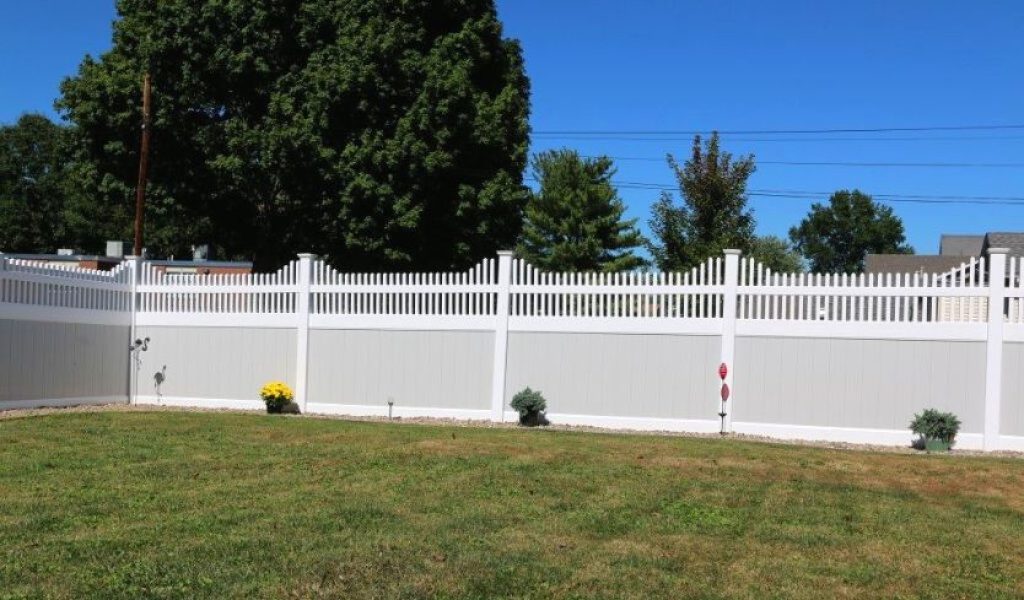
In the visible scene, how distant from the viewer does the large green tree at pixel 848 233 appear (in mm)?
85750

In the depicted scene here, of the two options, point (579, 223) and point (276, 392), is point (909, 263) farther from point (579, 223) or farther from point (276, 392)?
point (276, 392)

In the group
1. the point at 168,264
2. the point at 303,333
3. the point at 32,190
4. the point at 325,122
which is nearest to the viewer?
the point at 303,333

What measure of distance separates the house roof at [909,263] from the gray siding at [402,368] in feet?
82.9

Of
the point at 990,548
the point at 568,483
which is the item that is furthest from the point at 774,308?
the point at 990,548

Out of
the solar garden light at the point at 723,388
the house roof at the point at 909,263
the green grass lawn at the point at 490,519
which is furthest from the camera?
the house roof at the point at 909,263

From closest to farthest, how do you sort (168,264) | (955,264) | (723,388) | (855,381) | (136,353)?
1. (855,381)
2. (723,388)
3. (136,353)
4. (955,264)
5. (168,264)

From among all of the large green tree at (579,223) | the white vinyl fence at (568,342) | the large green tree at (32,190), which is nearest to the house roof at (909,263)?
the large green tree at (579,223)

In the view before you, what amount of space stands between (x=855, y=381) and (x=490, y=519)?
24.9 ft

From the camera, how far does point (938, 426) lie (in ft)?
42.3

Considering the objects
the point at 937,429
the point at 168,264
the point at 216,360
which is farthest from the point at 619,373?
the point at 168,264

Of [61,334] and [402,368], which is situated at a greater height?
[61,334]

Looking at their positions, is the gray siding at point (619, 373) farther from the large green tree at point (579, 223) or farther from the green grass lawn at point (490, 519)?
the large green tree at point (579, 223)

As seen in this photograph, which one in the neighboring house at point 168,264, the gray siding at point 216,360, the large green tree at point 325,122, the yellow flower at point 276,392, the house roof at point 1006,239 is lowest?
the yellow flower at point 276,392

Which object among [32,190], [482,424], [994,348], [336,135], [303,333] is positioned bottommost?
[482,424]
